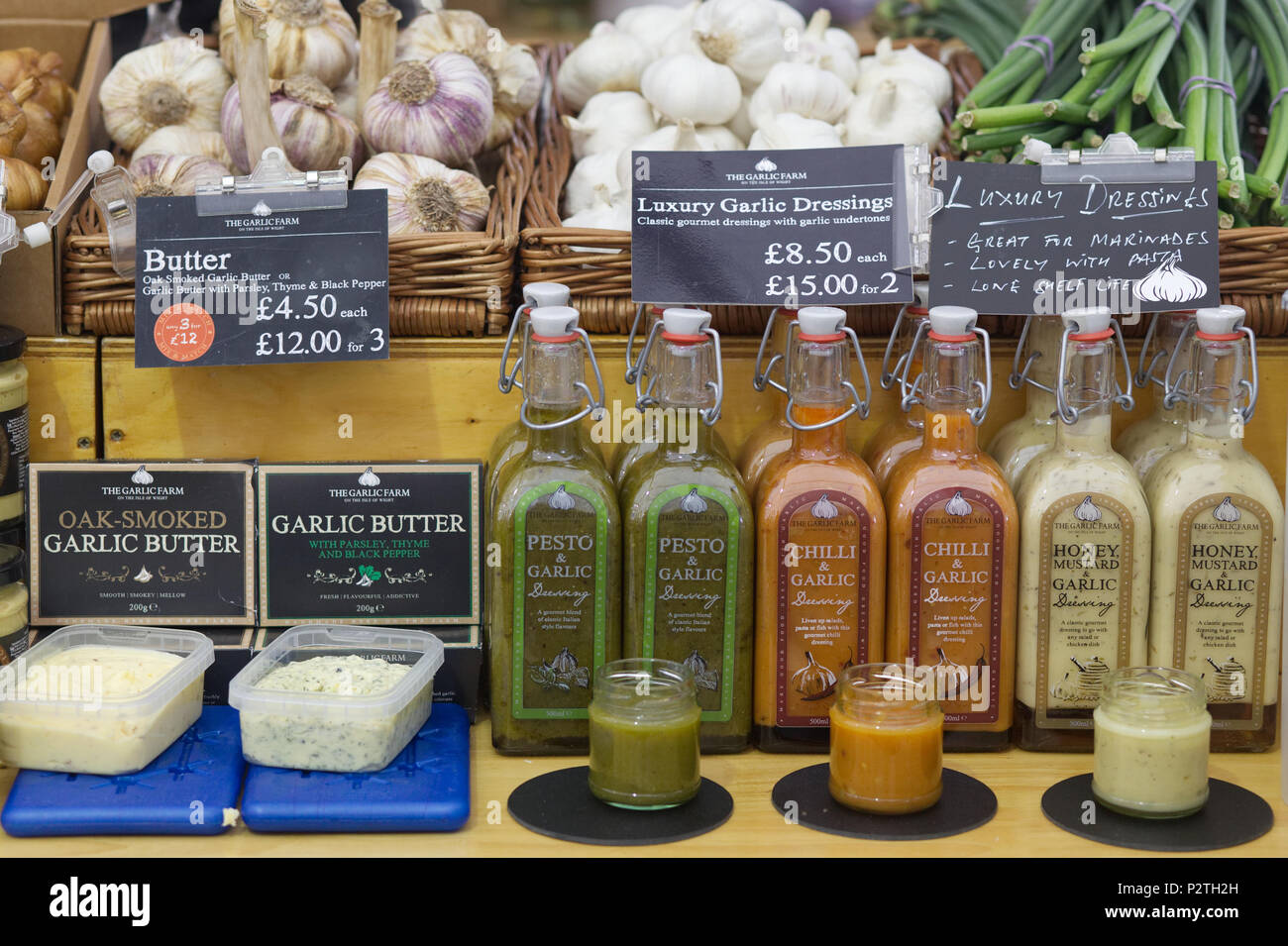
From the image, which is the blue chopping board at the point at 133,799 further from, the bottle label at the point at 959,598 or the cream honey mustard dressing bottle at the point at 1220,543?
the cream honey mustard dressing bottle at the point at 1220,543

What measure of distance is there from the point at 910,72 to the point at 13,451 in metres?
1.53

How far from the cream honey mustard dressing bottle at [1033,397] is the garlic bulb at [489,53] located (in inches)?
37.3

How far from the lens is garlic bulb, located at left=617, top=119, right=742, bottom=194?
2074 millimetres

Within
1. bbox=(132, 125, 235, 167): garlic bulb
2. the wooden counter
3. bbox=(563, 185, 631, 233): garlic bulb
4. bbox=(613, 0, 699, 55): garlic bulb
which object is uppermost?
bbox=(613, 0, 699, 55): garlic bulb

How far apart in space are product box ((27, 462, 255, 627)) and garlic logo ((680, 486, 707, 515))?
1.93 feet

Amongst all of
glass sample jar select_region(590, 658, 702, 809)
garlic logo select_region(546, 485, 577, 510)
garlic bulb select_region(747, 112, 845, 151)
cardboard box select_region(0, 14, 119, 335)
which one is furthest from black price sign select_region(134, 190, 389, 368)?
garlic bulb select_region(747, 112, 845, 151)

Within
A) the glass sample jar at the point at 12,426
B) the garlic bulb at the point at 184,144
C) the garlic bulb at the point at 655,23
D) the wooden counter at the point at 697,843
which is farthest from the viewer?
the garlic bulb at the point at 655,23

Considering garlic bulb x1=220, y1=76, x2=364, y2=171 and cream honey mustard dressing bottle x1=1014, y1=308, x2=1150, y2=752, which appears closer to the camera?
cream honey mustard dressing bottle x1=1014, y1=308, x2=1150, y2=752

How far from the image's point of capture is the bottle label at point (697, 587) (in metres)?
1.63

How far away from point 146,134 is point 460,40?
527 mm

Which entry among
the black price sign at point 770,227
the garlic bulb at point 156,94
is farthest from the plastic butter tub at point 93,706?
the garlic bulb at point 156,94

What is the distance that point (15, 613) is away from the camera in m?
1.74

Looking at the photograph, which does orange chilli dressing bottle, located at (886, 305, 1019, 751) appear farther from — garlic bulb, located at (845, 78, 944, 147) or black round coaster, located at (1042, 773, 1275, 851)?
garlic bulb, located at (845, 78, 944, 147)

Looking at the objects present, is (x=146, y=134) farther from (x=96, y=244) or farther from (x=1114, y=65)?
(x=1114, y=65)
